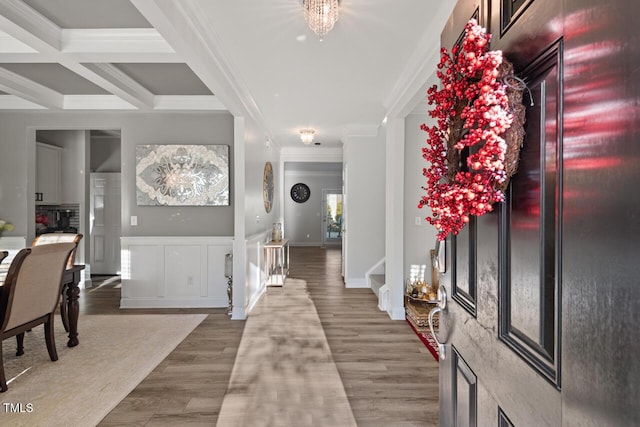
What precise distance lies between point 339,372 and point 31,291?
2.40 meters

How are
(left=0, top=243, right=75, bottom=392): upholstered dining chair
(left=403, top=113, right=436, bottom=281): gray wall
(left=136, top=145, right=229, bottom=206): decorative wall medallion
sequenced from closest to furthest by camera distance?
(left=0, top=243, right=75, bottom=392): upholstered dining chair, (left=403, top=113, right=436, bottom=281): gray wall, (left=136, top=145, right=229, bottom=206): decorative wall medallion

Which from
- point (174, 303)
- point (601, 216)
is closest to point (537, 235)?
point (601, 216)

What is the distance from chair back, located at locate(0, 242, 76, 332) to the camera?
243 centimetres

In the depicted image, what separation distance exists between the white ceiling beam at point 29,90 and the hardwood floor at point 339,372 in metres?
2.57

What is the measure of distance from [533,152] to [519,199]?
124 millimetres

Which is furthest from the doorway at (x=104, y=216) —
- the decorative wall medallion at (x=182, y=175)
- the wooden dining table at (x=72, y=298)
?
the wooden dining table at (x=72, y=298)

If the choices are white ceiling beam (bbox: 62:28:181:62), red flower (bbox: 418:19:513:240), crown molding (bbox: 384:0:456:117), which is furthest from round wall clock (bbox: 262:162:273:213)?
red flower (bbox: 418:19:513:240)

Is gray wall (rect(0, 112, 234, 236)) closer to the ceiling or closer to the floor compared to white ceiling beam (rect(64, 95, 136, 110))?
closer to the floor

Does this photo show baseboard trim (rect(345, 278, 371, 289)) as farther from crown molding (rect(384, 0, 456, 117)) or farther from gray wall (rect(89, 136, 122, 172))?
gray wall (rect(89, 136, 122, 172))

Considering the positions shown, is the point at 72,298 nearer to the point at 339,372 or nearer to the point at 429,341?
the point at 339,372

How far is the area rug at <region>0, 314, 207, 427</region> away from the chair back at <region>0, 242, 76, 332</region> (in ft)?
1.49

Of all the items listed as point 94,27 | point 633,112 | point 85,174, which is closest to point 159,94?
point 94,27

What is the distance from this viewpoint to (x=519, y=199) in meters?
0.89

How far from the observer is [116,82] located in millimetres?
3621
